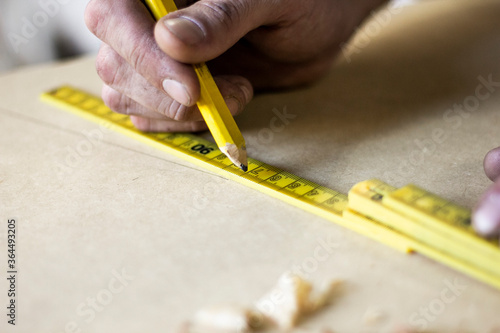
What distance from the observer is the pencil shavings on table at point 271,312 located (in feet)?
2.10

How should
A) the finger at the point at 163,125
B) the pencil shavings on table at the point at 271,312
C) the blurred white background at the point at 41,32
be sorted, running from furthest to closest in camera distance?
1. the blurred white background at the point at 41,32
2. the finger at the point at 163,125
3. the pencil shavings on table at the point at 271,312

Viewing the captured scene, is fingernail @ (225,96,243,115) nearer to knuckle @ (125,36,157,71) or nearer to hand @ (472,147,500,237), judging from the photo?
knuckle @ (125,36,157,71)

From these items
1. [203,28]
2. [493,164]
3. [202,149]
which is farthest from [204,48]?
[493,164]

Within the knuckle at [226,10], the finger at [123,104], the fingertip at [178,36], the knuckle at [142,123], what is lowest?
the knuckle at [142,123]

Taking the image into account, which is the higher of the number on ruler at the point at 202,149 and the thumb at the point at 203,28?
the thumb at the point at 203,28

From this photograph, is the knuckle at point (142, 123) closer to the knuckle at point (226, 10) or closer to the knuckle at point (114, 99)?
the knuckle at point (114, 99)

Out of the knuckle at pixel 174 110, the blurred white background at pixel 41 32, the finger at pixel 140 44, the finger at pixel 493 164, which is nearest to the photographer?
the finger at pixel 493 164

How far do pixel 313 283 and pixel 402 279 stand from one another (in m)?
0.12

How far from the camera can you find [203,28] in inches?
36.6

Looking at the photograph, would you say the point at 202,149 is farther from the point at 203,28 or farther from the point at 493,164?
the point at 493,164

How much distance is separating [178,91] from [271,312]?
48 cm

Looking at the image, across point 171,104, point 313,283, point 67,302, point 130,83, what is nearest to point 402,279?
point 313,283

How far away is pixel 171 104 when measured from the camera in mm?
1078

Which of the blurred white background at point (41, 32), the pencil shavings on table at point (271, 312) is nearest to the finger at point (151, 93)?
the pencil shavings on table at point (271, 312)
